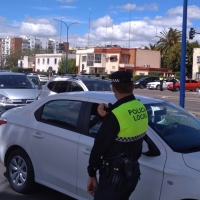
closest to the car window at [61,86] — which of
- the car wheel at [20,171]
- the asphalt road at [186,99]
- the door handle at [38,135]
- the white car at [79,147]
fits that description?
the white car at [79,147]

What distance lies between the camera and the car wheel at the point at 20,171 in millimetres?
5812

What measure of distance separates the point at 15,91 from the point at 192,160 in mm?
11039

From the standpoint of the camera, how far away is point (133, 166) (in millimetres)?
3598

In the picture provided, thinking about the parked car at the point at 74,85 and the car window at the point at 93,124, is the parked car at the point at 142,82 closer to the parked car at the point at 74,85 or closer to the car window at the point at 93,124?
the parked car at the point at 74,85

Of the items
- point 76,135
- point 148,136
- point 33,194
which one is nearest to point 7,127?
point 33,194

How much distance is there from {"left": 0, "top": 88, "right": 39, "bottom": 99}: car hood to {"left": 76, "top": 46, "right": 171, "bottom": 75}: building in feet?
219

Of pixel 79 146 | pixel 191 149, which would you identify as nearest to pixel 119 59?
pixel 79 146

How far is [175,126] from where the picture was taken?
483cm

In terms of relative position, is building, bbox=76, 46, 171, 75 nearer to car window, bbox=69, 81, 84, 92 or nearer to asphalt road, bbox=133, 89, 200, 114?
asphalt road, bbox=133, 89, 200, 114

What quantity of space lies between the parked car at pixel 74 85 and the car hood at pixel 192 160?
8163mm

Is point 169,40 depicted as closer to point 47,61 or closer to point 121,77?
point 47,61

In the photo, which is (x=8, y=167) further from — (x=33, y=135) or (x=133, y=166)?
(x=133, y=166)

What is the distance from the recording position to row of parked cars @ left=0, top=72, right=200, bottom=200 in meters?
4.18

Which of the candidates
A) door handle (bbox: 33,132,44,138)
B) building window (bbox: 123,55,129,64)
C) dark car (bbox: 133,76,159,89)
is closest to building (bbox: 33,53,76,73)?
building window (bbox: 123,55,129,64)
